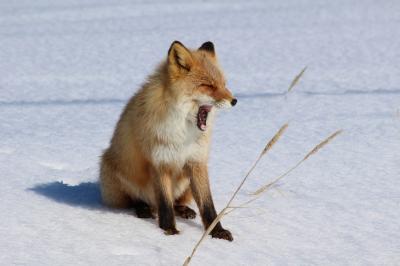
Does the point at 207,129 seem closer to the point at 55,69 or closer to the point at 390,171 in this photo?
the point at 390,171

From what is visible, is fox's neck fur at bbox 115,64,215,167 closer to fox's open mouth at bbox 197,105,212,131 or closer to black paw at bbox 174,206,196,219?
fox's open mouth at bbox 197,105,212,131

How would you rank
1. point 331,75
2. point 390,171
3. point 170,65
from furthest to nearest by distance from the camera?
1. point 331,75
2. point 390,171
3. point 170,65

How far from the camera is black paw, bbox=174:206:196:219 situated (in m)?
4.27

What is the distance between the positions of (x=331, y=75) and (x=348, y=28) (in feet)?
11.5

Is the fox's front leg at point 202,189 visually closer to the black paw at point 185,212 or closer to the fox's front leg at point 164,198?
the fox's front leg at point 164,198

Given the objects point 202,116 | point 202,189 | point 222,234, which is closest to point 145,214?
point 202,189

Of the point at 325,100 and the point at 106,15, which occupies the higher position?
the point at 325,100

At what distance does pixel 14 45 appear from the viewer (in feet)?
34.3

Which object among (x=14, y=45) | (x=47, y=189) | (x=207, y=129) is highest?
(x=207, y=129)

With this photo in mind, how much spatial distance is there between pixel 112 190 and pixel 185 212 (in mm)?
485

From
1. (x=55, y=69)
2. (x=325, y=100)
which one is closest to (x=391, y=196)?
(x=325, y=100)

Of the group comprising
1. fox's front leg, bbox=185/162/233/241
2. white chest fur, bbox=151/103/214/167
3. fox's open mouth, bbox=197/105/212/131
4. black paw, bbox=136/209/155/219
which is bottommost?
black paw, bbox=136/209/155/219

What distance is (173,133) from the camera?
12.5 feet

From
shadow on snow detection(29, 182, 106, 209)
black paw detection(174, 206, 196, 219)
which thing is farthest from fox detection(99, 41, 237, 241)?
shadow on snow detection(29, 182, 106, 209)
